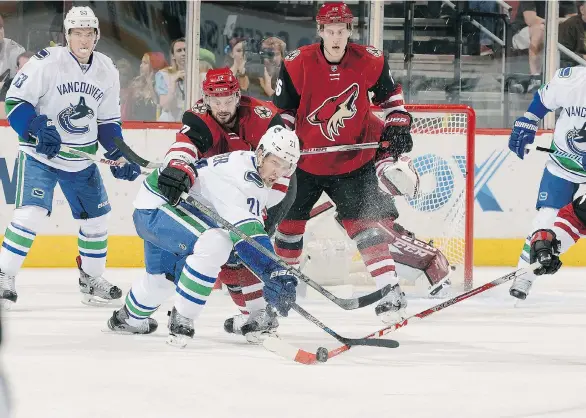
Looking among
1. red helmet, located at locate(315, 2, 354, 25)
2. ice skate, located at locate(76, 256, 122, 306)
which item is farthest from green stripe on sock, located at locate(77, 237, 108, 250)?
red helmet, located at locate(315, 2, 354, 25)

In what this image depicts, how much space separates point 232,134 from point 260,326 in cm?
66

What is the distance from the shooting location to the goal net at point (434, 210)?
215 inches

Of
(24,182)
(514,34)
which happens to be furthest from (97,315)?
(514,34)

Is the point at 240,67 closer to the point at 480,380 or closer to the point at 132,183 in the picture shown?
the point at 132,183

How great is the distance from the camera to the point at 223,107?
12.6 ft

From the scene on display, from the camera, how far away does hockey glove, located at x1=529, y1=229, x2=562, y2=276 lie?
390 centimetres

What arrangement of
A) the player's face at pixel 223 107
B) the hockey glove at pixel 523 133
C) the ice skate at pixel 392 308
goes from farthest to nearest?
the hockey glove at pixel 523 133 < the ice skate at pixel 392 308 < the player's face at pixel 223 107

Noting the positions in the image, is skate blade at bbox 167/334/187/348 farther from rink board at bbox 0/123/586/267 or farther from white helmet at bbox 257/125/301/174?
rink board at bbox 0/123/586/267

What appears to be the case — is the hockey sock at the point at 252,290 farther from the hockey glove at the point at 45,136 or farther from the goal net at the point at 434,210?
the goal net at the point at 434,210

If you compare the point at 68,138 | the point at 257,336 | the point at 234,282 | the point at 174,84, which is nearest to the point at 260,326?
the point at 257,336

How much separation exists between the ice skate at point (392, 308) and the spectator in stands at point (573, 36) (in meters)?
2.70

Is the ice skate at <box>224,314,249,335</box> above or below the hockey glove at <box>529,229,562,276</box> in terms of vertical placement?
below

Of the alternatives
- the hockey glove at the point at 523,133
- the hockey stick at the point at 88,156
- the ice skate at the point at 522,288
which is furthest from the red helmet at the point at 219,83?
the ice skate at the point at 522,288

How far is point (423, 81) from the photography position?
6.45 metres
